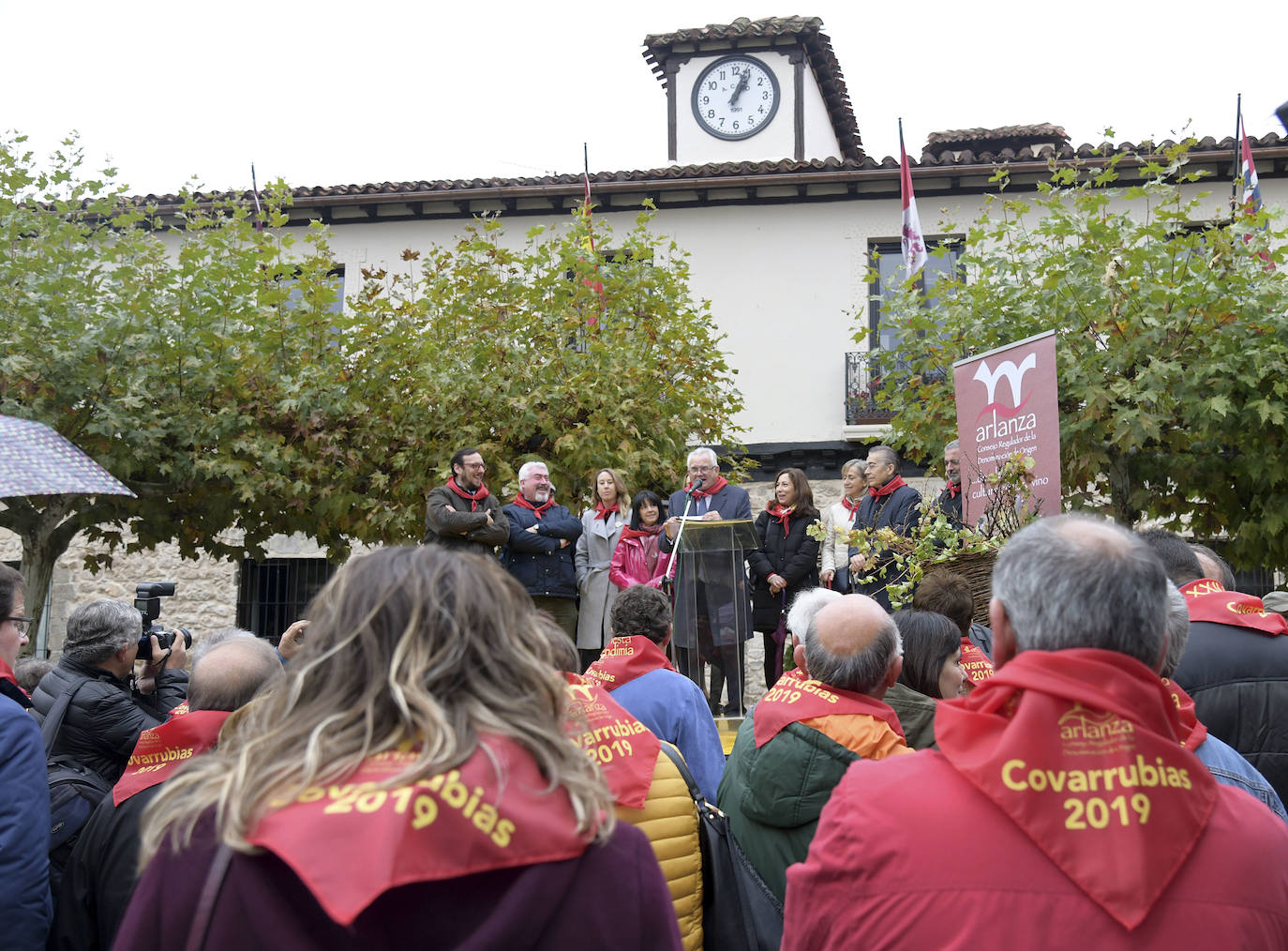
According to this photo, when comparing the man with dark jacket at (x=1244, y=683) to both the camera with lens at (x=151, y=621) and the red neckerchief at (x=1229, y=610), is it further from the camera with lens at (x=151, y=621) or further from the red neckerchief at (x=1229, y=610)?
the camera with lens at (x=151, y=621)

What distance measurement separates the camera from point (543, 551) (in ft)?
29.0

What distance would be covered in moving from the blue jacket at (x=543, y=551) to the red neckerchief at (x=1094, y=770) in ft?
23.1

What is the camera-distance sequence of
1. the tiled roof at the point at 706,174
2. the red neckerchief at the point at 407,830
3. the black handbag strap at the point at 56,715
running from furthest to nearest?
the tiled roof at the point at 706,174 < the black handbag strap at the point at 56,715 < the red neckerchief at the point at 407,830

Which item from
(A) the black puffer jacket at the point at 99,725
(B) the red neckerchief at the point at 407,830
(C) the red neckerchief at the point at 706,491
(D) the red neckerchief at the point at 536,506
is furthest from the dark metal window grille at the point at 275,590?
(B) the red neckerchief at the point at 407,830

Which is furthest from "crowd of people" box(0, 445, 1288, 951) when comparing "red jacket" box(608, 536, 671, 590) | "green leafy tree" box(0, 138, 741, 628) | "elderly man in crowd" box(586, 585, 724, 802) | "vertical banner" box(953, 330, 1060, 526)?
"green leafy tree" box(0, 138, 741, 628)

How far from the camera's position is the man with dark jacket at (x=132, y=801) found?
3291mm

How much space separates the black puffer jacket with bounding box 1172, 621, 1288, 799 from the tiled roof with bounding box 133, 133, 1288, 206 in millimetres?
11988

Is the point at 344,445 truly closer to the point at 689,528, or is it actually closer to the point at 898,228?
the point at 689,528

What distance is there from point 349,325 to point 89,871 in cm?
763

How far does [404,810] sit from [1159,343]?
8795 mm

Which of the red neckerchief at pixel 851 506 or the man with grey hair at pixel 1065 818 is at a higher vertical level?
the man with grey hair at pixel 1065 818

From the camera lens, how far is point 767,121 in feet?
62.1

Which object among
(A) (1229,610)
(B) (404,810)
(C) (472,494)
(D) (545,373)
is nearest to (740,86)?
(D) (545,373)

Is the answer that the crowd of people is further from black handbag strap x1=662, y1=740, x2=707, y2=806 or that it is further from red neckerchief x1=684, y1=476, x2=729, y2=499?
red neckerchief x1=684, y1=476, x2=729, y2=499
